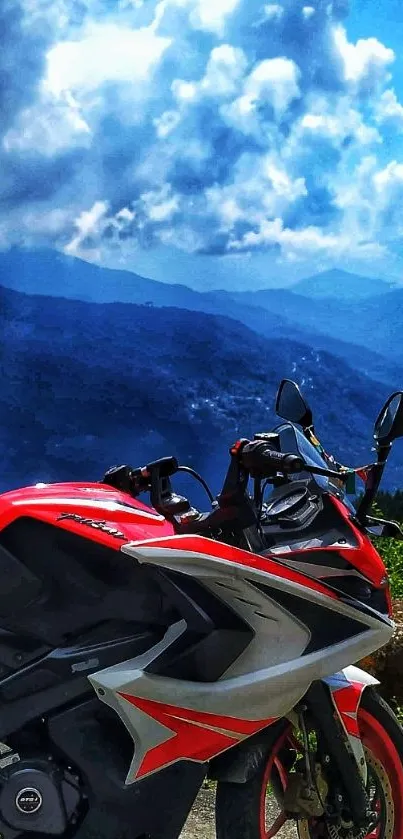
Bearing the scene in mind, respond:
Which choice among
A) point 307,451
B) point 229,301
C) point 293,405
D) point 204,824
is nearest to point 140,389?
point 229,301

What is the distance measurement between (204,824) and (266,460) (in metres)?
1.72

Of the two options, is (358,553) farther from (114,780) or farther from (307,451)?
(114,780)

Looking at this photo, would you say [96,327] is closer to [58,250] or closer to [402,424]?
[58,250]

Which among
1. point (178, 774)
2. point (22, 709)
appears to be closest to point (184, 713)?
point (178, 774)

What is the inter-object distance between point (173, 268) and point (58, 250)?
2.50 feet

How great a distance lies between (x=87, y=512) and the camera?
2549 mm

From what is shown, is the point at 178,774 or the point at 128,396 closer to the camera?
the point at 178,774

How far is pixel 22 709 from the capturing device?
2.55m

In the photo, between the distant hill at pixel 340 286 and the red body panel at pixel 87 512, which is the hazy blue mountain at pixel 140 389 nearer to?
the distant hill at pixel 340 286

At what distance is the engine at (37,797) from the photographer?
2506mm

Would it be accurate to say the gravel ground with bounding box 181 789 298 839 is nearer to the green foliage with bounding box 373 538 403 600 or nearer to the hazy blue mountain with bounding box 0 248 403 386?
the green foliage with bounding box 373 538 403 600

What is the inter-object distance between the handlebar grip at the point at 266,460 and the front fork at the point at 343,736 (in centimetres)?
61

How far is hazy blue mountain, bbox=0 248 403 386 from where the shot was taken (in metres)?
6.73

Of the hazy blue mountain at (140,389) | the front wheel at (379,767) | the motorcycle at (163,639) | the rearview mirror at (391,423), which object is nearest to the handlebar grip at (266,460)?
the motorcycle at (163,639)
